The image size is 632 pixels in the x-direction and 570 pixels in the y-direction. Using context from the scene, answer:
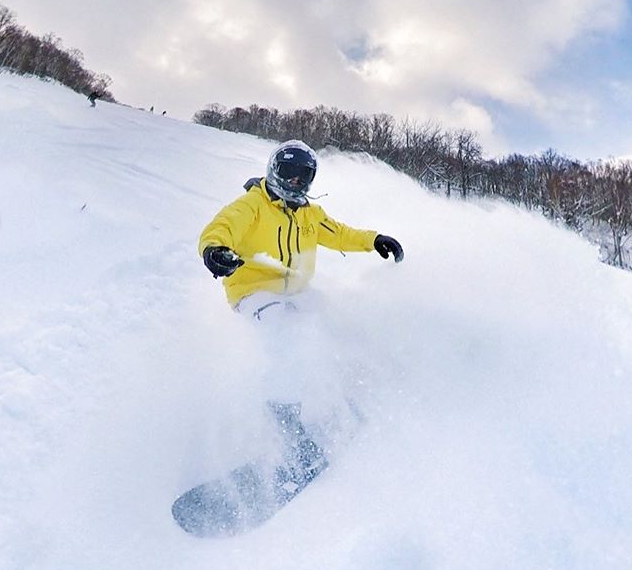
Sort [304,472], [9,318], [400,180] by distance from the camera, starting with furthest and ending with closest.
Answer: [400,180] < [9,318] < [304,472]

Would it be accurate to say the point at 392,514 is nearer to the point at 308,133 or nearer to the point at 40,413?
the point at 40,413

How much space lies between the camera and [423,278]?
11.0ft

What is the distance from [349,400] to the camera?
107 inches

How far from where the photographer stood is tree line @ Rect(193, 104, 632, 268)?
31.0 metres

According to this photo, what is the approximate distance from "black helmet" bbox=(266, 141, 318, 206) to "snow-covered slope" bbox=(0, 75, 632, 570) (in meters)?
0.66

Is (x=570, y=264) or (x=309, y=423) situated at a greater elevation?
(x=570, y=264)

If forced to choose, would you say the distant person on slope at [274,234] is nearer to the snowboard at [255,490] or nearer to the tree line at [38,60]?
the snowboard at [255,490]

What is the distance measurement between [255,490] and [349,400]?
0.67 meters

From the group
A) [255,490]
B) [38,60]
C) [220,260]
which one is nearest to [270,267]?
[220,260]

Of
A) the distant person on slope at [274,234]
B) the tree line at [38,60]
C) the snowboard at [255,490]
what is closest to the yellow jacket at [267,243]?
the distant person on slope at [274,234]

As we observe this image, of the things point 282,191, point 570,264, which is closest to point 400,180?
point 570,264

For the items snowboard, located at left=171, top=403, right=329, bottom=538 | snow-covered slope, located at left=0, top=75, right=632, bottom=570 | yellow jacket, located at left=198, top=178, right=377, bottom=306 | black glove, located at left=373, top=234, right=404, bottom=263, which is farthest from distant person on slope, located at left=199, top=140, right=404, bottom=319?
snowboard, located at left=171, top=403, right=329, bottom=538

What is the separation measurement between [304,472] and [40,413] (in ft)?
4.34

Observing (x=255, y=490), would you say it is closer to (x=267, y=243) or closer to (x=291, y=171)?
(x=267, y=243)
